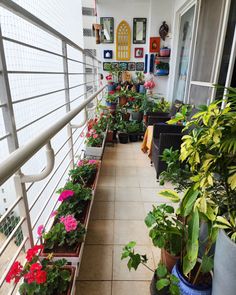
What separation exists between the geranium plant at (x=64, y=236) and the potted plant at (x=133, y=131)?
2984 millimetres

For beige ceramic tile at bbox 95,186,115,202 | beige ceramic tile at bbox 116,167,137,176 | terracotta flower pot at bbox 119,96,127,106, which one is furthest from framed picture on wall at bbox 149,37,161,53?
beige ceramic tile at bbox 95,186,115,202

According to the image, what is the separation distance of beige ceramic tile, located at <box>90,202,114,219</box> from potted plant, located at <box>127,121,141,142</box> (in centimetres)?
218

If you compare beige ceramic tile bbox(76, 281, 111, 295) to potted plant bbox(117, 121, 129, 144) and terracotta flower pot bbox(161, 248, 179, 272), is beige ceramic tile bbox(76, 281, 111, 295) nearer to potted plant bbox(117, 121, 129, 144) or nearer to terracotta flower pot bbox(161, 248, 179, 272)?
terracotta flower pot bbox(161, 248, 179, 272)

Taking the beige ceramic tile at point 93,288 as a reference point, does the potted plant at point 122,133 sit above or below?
above

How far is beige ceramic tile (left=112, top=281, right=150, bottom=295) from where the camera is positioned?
126cm

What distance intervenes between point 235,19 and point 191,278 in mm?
2352

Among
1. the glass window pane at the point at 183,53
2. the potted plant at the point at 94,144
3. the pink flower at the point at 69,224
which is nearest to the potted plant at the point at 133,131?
the glass window pane at the point at 183,53

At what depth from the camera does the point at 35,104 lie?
6.30 feet

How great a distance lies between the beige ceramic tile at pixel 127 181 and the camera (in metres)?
2.50

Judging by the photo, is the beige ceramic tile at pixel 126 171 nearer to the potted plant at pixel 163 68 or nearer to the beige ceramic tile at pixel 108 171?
the beige ceramic tile at pixel 108 171

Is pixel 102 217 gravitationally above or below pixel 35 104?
below

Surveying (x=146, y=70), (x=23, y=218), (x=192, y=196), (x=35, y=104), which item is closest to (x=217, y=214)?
(x=192, y=196)

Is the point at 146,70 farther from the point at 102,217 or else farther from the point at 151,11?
the point at 102,217

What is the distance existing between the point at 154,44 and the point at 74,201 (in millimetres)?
4306
